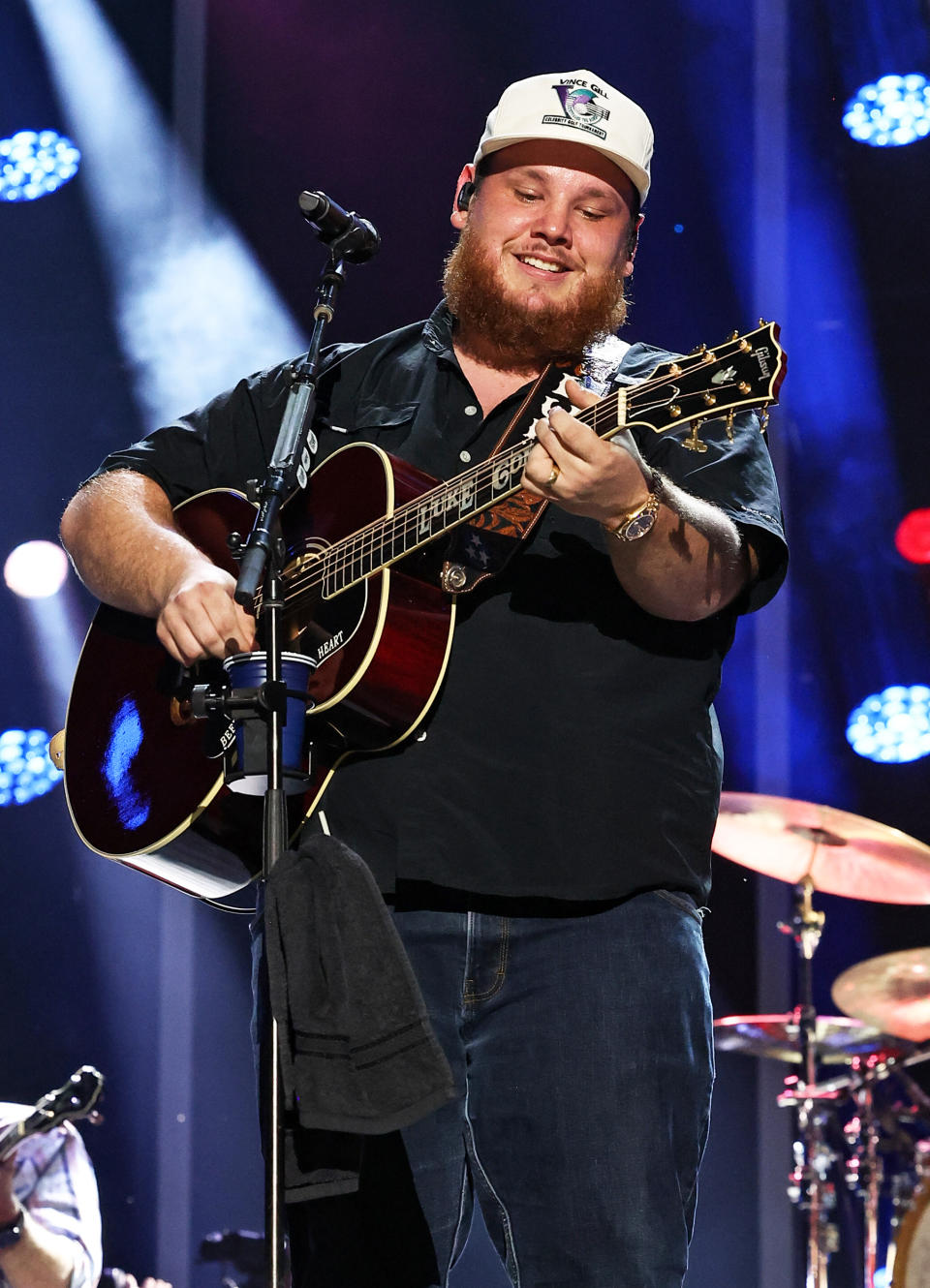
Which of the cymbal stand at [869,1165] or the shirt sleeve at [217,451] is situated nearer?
the shirt sleeve at [217,451]

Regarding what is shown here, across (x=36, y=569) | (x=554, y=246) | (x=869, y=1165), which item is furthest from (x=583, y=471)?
(x=36, y=569)

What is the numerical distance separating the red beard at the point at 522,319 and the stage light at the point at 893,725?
344cm

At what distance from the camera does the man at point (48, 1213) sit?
4344 mm

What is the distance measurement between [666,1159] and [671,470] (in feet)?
3.28

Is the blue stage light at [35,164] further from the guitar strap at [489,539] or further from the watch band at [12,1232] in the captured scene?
the guitar strap at [489,539]

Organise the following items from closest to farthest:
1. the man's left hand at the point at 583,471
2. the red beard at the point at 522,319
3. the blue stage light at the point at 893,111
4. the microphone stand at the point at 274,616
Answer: the microphone stand at the point at 274,616
the man's left hand at the point at 583,471
the red beard at the point at 522,319
the blue stage light at the point at 893,111

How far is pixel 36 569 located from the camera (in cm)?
583

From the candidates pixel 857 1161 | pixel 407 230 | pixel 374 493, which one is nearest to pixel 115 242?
pixel 407 230

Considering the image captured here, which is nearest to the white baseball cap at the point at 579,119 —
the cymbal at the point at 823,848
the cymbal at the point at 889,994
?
the cymbal at the point at 823,848

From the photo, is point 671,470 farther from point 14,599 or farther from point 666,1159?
point 14,599

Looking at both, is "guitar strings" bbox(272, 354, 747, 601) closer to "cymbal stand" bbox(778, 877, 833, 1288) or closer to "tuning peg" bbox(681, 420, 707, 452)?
"tuning peg" bbox(681, 420, 707, 452)

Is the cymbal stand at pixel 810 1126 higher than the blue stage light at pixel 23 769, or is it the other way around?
the blue stage light at pixel 23 769

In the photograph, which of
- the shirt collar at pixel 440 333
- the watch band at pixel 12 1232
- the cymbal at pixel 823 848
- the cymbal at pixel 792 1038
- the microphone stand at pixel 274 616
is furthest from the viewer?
the cymbal at pixel 792 1038

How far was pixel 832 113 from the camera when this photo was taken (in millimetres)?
5781
